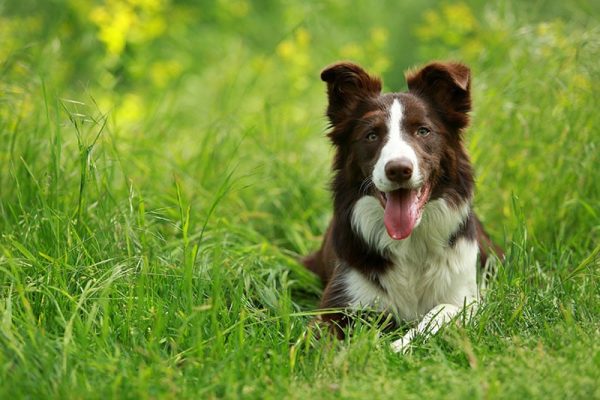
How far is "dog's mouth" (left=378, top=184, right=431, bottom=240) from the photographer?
12.9 feet

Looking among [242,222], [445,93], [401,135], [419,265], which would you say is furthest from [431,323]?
[242,222]

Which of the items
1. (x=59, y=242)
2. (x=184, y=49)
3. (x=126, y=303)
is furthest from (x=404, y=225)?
(x=184, y=49)

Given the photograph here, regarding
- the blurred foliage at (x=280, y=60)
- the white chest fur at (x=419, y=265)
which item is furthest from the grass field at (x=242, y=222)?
the white chest fur at (x=419, y=265)

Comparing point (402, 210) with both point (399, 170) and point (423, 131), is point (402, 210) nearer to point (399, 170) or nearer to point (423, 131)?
point (399, 170)

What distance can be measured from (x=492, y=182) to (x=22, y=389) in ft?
11.3

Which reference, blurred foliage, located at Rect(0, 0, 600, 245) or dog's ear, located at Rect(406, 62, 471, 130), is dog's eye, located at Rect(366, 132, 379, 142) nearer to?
dog's ear, located at Rect(406, 62, 471, 130)

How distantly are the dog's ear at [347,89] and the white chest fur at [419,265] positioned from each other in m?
0.51

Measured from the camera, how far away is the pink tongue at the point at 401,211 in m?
3.94

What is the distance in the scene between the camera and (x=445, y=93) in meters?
4.30

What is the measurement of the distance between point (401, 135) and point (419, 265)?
70cm

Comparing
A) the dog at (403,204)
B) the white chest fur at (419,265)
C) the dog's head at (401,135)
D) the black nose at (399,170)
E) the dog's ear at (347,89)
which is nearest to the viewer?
the black nose at (399,170)

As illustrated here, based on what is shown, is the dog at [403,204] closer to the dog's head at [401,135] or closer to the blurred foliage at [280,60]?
the dog's head at [401,135]

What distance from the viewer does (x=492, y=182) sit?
542 centimetres

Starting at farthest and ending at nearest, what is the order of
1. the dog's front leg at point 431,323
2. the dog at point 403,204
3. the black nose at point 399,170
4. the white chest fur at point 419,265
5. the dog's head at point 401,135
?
the white chest fur at point 419,265
the dog at point 403,204
the dog's head at point 401,135
the black nose at point 399,170
the dog's front leg at point 431,323
